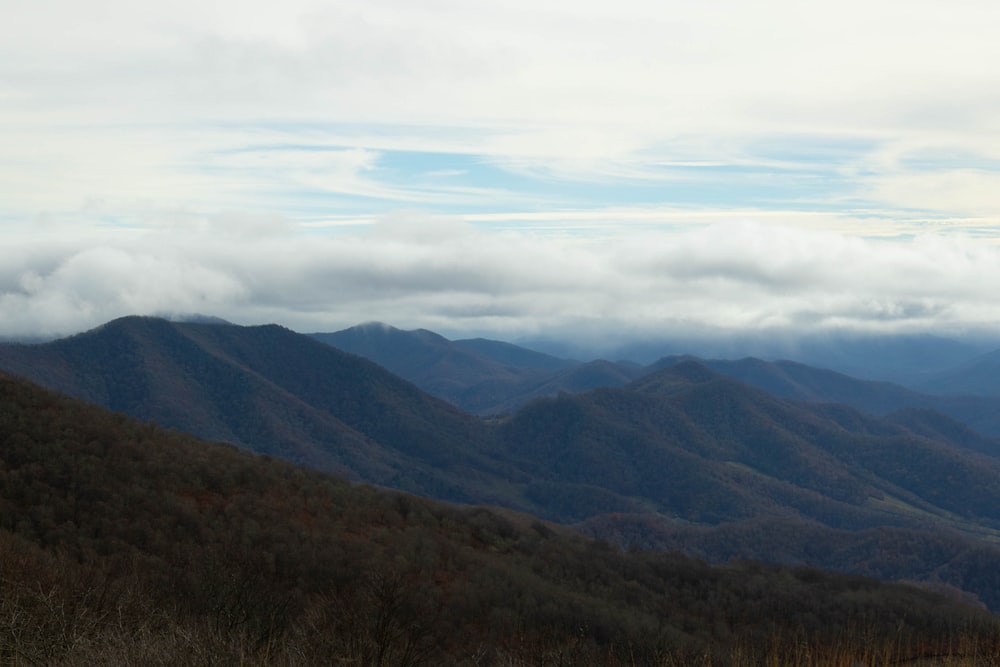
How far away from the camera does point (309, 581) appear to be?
55875 mm

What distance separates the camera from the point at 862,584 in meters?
122

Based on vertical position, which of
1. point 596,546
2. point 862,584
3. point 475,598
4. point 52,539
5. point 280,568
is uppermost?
point 52,539

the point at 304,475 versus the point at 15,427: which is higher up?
the point at 15,427

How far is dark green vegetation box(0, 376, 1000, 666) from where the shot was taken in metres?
19.0

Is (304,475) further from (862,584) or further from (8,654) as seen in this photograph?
(862,584)

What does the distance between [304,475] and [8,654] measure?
249 feet

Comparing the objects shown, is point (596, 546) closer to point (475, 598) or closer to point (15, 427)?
point (475, 598)

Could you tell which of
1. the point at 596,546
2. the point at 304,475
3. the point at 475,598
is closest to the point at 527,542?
the point at 596,546

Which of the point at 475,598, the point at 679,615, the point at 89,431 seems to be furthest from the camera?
the point at 679,615

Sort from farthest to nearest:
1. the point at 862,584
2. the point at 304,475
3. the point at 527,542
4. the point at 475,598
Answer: the point at 862,584 → the point at 527,542 → the point at 304,475 → the point at 475,598

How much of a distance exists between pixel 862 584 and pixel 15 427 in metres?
115

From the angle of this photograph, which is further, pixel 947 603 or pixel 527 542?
pixel 947 603

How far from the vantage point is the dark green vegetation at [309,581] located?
18953 millimetres

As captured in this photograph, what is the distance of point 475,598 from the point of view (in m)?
63.1
